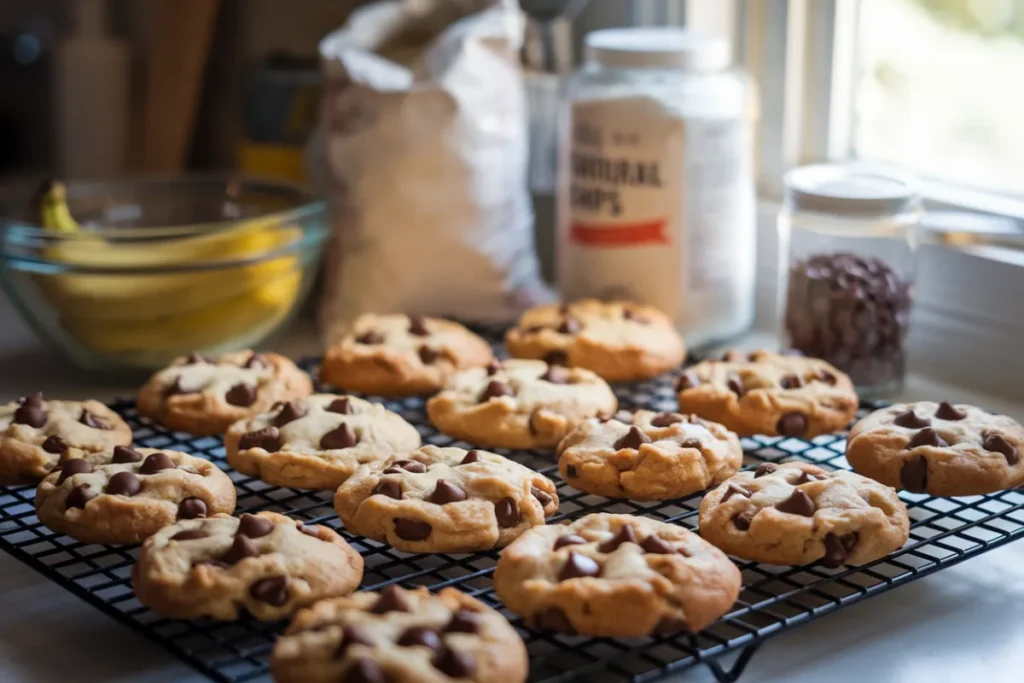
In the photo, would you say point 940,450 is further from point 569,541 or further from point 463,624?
point 463,624

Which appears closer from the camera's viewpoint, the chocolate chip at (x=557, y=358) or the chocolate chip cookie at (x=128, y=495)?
the chocolate chip cookie at (x=128, y=495)

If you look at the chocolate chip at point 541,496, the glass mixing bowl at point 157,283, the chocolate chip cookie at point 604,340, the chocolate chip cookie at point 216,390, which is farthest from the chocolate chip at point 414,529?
the glass mixing bowl at point 157,283

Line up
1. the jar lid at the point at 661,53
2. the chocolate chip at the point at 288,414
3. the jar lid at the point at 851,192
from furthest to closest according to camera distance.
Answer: the jar lid at the point at 661,53, the jar lid at the point at 851,192, the chocolate chip at the point at 288,414

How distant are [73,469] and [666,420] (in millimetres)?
508

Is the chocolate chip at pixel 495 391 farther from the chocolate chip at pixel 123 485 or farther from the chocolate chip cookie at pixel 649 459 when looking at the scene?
the chocolate chip at pixel 123 485

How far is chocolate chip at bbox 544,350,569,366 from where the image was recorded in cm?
139

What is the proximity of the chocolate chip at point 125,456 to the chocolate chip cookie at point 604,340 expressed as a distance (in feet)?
1.54

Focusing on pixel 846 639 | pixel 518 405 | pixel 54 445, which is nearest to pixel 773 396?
pixel 518 405

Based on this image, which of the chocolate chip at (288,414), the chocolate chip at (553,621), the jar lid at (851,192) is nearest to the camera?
the chocolate chip at (553,621)

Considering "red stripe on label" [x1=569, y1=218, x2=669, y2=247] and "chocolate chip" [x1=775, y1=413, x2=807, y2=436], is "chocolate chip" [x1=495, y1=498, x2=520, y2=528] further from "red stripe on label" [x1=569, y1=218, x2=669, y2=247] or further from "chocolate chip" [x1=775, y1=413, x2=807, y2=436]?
"red stripe on label" [x1=569, y1=218, x2=669, y2=247]

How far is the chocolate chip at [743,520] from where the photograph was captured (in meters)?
0.97

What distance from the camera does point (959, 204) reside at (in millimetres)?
1446

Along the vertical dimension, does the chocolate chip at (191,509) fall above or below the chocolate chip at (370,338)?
below

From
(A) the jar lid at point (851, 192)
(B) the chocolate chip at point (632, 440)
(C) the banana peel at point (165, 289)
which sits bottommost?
(B) the chocolate chip at point (632, 440)
